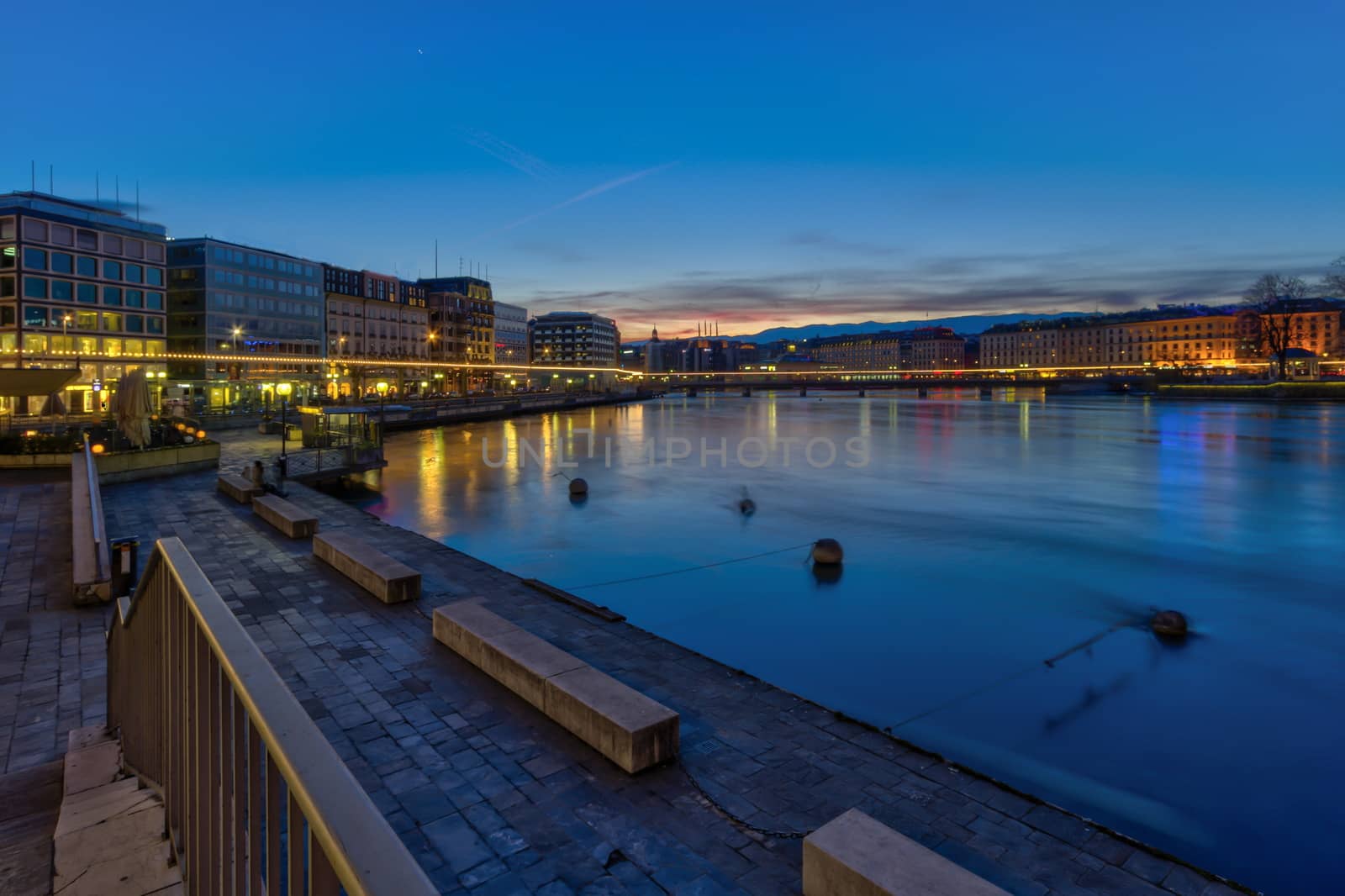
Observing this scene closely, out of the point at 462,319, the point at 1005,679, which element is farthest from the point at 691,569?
the point at 462,319

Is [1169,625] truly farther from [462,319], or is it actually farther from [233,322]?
[462,319]

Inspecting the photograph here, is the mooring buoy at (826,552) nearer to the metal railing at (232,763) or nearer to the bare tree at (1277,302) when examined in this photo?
the metal railing at (232,763)

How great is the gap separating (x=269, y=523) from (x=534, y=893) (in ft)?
54.7

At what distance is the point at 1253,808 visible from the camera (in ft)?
34.2

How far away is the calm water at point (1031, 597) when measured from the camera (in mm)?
11281

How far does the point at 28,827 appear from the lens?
536 cm

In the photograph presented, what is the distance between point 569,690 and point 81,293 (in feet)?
295

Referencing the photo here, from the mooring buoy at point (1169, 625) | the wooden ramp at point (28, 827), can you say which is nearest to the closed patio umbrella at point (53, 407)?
the wooden ramp at point (28, 827)

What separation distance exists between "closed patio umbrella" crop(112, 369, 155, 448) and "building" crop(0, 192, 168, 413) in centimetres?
4710

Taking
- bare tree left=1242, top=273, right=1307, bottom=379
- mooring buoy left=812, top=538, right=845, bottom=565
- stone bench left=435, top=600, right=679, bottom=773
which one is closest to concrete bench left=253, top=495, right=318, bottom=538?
stone bench left=435, top=600, right=679, bottom=773

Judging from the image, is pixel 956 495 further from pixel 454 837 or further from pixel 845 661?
pixel 454 837

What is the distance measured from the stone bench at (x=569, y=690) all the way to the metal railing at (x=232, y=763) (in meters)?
3.15

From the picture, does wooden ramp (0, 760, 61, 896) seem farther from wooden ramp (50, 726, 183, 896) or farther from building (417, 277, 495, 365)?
building (417, 277, 495, 365)

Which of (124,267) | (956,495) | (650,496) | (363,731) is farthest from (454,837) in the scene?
(124,267)
